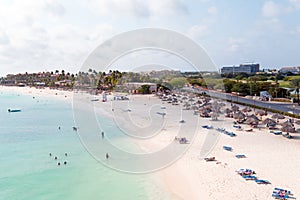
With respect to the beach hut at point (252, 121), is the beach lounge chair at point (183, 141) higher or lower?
lower

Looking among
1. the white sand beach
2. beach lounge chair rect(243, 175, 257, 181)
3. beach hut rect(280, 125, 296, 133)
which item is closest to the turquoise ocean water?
the white sand beach

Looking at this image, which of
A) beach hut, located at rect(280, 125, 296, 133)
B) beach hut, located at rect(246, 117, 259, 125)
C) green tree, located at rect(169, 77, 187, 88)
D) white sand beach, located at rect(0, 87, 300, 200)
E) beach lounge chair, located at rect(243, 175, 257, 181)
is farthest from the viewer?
green tree, located at rect(169, 77, 187, 88)

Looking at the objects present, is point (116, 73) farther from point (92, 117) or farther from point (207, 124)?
point (207, 124)

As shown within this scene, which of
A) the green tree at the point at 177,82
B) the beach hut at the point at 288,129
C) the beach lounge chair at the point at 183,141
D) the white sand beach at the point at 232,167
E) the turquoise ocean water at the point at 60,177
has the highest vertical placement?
the green tree at the point at 177,82

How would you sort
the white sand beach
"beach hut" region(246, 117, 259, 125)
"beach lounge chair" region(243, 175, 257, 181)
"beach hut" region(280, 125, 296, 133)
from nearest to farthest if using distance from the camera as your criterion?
the white sand beach → "beach lounge chair" region(243, 175, 257, 181) → "beach hut" region(280, 125, 296, 133) → "beach hut" region(246, 117, 259, 125)

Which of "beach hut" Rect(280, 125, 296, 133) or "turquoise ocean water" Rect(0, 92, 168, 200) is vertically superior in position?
"beach hut" Rect(280, 125, 296, 133)

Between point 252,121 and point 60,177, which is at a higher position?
point 252,121

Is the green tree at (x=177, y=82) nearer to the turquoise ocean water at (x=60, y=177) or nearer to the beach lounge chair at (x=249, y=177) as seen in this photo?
the turquoise ocean water at (x=60, y=177)

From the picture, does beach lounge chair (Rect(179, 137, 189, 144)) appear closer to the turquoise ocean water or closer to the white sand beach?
the white sand beach

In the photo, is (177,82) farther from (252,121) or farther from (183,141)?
(183,141)

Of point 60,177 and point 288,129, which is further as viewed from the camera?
point 288,129

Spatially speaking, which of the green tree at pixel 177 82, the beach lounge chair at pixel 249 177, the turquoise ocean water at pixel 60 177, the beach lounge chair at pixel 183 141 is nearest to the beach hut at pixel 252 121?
the beach lounge chair at pixel 183 141

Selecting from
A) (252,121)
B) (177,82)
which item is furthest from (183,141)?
(177,82)
